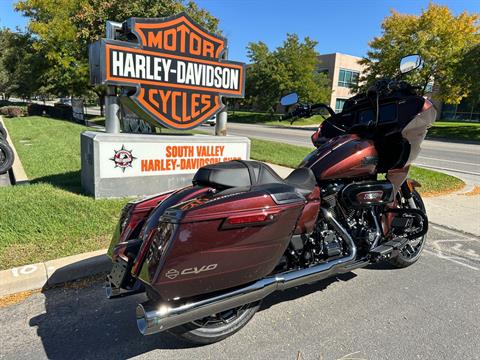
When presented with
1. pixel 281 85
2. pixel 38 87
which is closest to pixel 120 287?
pixel 38 87

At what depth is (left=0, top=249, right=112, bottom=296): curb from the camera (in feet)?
9.88

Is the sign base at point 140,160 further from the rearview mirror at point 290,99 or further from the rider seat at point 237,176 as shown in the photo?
the rider seat at point 237,176

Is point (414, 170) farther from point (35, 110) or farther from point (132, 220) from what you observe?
point (35, 110)

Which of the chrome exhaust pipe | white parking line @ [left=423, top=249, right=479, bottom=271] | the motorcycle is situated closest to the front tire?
the motorcycle

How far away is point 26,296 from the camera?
2.97 metres

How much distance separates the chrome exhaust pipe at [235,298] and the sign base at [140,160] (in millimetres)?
3137

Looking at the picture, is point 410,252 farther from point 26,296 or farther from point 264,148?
point 264,148

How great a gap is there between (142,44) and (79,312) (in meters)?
3.64

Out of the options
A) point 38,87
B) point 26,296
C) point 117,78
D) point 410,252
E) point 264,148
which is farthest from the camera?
point 38,87

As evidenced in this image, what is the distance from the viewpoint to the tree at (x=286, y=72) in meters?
36.5

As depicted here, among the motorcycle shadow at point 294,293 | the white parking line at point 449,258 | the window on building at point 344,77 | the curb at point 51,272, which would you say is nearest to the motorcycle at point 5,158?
the curb at point 51,272

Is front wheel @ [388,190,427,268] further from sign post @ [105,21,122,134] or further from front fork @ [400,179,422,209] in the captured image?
sign post @ [105,21,122,134]

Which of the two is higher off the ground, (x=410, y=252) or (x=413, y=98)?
(x=413, y=98)

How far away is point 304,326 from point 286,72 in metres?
36.2
